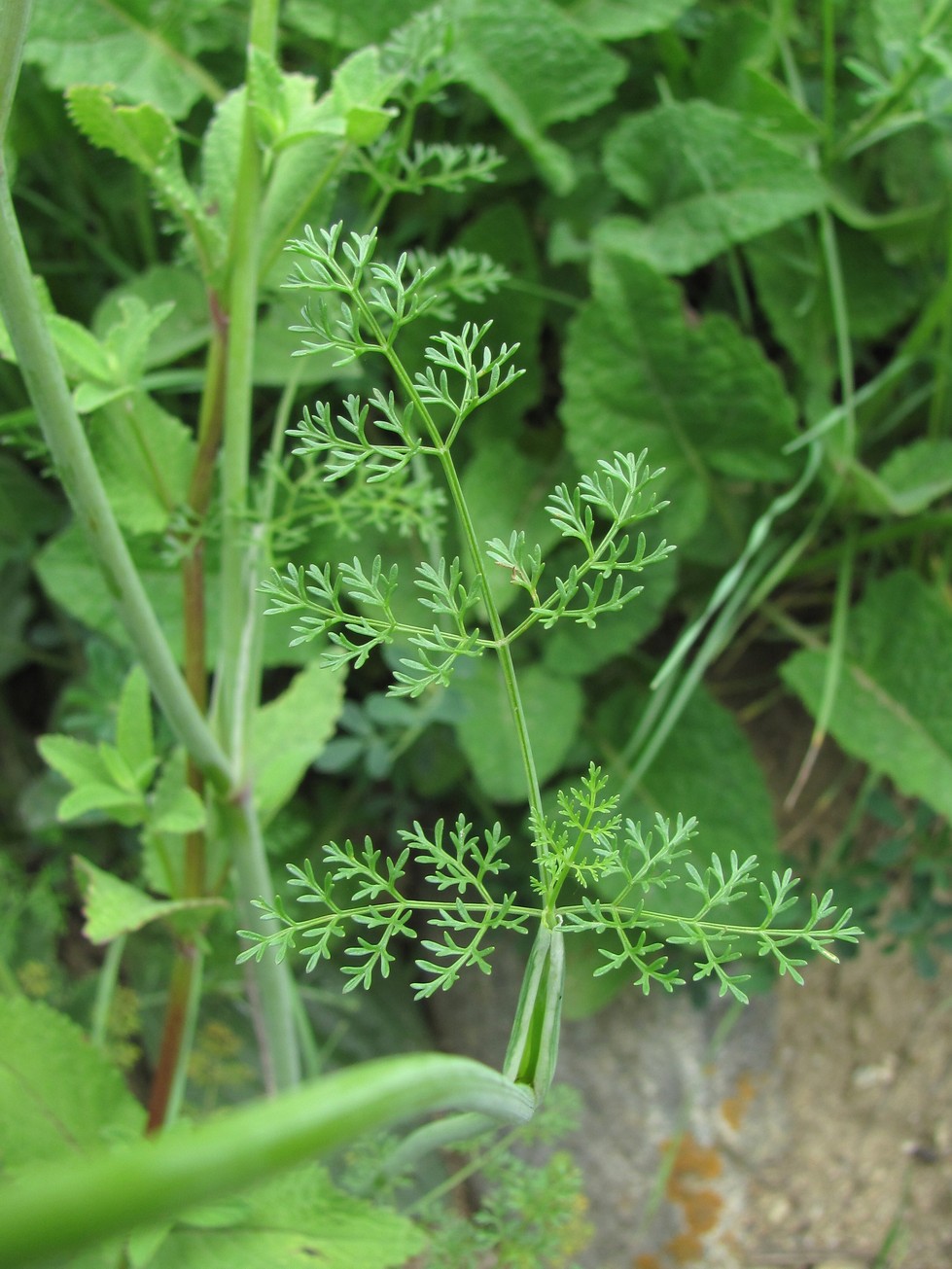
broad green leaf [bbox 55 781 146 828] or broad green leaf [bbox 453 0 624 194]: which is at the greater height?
broad green leaf [bbox 453 0 624 194]

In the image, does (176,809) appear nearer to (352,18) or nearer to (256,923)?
(256,923)

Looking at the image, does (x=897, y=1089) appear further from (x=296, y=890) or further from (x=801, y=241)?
(x=801, y=241)

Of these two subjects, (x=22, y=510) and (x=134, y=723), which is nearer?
(x=134, y=723)

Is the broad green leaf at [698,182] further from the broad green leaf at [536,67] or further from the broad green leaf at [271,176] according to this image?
the broad green leaf at [271,176]

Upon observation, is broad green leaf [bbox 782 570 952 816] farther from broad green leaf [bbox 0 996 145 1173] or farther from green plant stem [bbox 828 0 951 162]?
broad green leaf [bbox 0 996 145 1173]

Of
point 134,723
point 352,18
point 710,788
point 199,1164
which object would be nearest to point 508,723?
point 710,788

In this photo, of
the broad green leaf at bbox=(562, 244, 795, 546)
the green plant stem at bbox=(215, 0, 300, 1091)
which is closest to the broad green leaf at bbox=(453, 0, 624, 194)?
the broad green leaf at bbox=(562, 244, 795, 546)

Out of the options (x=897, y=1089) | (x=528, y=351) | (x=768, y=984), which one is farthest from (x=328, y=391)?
(x=897, y=1089)

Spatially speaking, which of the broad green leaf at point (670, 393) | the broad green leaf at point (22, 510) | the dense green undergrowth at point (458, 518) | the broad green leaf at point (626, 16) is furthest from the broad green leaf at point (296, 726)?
the broad green leaf at point (626, 16)
